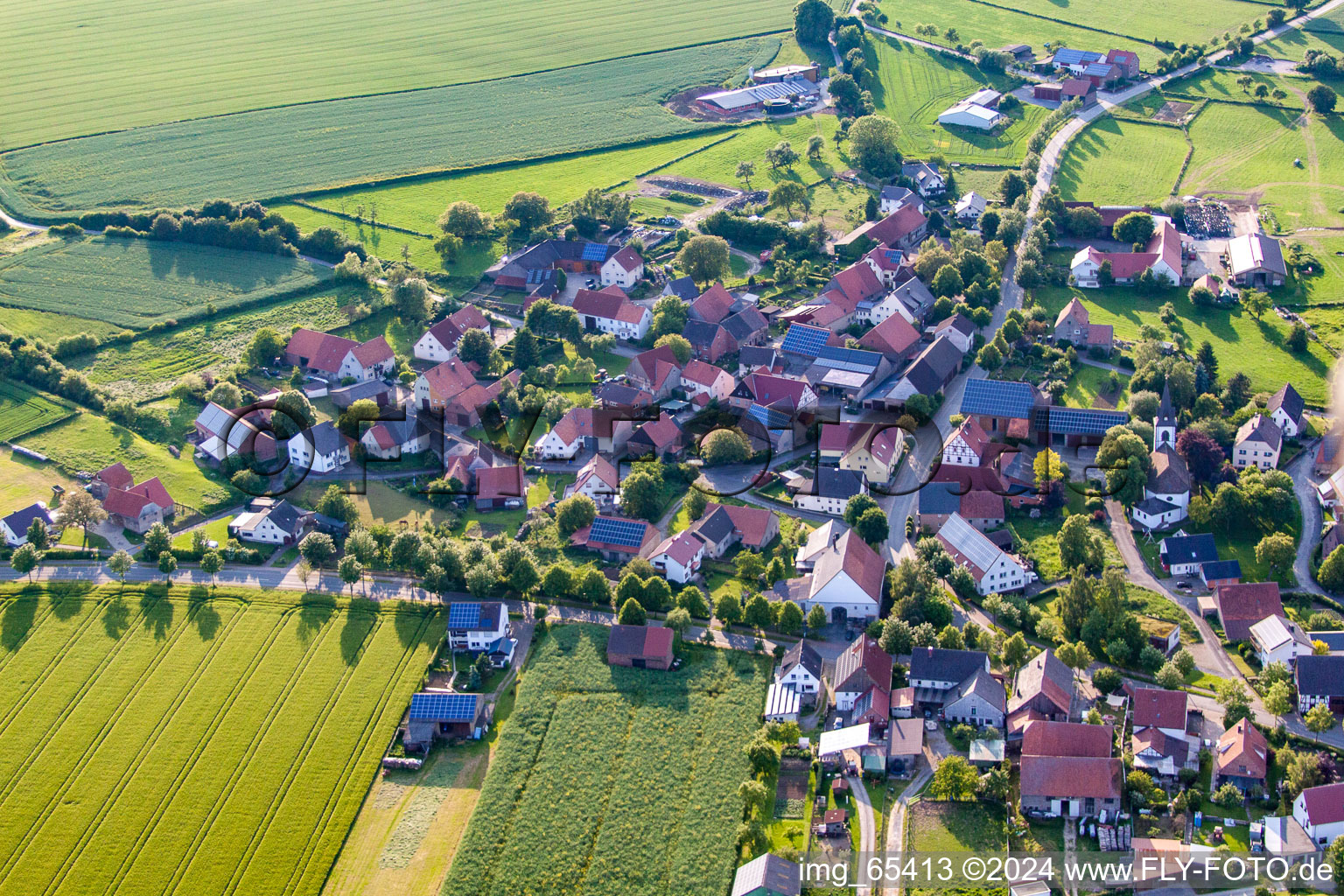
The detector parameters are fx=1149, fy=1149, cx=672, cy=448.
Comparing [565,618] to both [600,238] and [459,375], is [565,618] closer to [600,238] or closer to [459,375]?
[459,375]

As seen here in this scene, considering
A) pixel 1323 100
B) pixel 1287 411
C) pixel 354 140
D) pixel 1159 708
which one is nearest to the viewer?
pixel 1159 708

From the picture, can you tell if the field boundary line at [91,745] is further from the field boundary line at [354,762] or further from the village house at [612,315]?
the village house at [612,315]

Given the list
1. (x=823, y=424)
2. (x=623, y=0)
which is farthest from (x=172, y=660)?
(x=623, y=0)

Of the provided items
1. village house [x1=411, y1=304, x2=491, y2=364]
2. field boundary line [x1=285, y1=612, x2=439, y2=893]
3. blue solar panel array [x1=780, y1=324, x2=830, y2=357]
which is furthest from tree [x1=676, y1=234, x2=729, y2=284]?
field boundary line [x1=285, y1=612, x2=439, y2=893]

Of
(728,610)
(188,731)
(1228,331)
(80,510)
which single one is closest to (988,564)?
(728,610)

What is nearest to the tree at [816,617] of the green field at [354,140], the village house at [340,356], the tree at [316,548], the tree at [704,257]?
the tree at [316,548]

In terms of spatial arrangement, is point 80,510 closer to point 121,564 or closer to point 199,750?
point 121,564

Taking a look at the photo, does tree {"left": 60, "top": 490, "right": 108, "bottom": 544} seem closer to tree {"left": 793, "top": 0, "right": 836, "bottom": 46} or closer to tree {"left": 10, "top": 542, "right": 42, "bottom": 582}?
tree {"left": 10, "top": 542, "right": 42, "bottom": 582}
